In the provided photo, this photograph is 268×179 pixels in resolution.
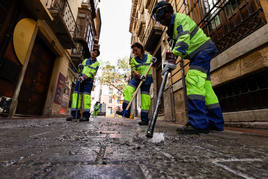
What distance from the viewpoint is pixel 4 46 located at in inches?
153

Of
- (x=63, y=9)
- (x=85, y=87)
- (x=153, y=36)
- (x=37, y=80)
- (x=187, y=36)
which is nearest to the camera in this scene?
(x=187, y=36)

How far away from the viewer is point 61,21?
20.4ft

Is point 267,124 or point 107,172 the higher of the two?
point 267,124

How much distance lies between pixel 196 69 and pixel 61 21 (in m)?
6.81

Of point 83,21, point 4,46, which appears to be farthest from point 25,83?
point 83,21

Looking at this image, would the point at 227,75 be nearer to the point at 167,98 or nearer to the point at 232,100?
the point at 232,100

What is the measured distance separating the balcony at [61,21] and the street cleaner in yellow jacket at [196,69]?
570 cm

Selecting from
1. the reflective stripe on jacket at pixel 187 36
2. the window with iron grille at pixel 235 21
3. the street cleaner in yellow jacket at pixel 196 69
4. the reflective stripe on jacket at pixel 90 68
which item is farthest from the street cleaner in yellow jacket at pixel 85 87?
Answer: the window with iron grille at pixel 235 21

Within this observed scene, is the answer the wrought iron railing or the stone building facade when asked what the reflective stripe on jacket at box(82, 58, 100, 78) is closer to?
the stone building facade

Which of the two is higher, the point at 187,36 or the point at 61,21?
the point at 61,21

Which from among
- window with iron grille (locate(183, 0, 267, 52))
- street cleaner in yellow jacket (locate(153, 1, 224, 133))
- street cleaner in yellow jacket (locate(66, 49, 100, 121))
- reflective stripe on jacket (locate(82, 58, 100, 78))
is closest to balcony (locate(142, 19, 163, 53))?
window with iron grille (locate(183, 0, 267, 52))

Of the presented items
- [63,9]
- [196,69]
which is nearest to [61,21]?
[63,9]

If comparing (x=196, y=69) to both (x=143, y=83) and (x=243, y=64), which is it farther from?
(x=143, y=83)

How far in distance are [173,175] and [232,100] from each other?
3.56 metres
